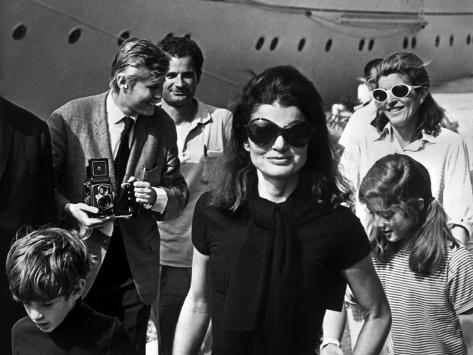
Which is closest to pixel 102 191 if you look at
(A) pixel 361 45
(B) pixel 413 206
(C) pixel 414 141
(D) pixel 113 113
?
(D) pixel 113 113

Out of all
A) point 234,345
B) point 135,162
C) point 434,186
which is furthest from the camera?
point 434,186

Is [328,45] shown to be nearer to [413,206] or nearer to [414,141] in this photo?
[414,141]

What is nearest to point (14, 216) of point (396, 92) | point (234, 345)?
point (234, 345)

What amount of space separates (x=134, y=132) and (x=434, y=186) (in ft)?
3.14

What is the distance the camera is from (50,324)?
6.39 ft

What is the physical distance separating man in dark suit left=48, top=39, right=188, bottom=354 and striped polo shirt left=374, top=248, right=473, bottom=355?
2.07 ft

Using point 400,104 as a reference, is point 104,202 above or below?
below

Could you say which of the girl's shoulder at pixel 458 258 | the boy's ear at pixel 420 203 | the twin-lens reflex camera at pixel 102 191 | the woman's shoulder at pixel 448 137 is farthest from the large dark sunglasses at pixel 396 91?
the twin-lens reflex camera at pixel 102 191

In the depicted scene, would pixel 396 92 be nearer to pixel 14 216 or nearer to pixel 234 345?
pixel 14 216

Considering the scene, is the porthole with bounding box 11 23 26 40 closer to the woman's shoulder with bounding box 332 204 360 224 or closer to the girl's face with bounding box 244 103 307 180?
the girl's face with bounding box 244 103 307 180

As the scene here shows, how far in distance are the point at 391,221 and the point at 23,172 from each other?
3.13ft

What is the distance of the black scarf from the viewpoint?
1825mm

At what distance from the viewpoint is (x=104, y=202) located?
250 centimetres

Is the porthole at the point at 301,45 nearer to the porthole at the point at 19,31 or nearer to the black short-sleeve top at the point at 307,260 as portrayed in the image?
the porthole at the point at 19,31
